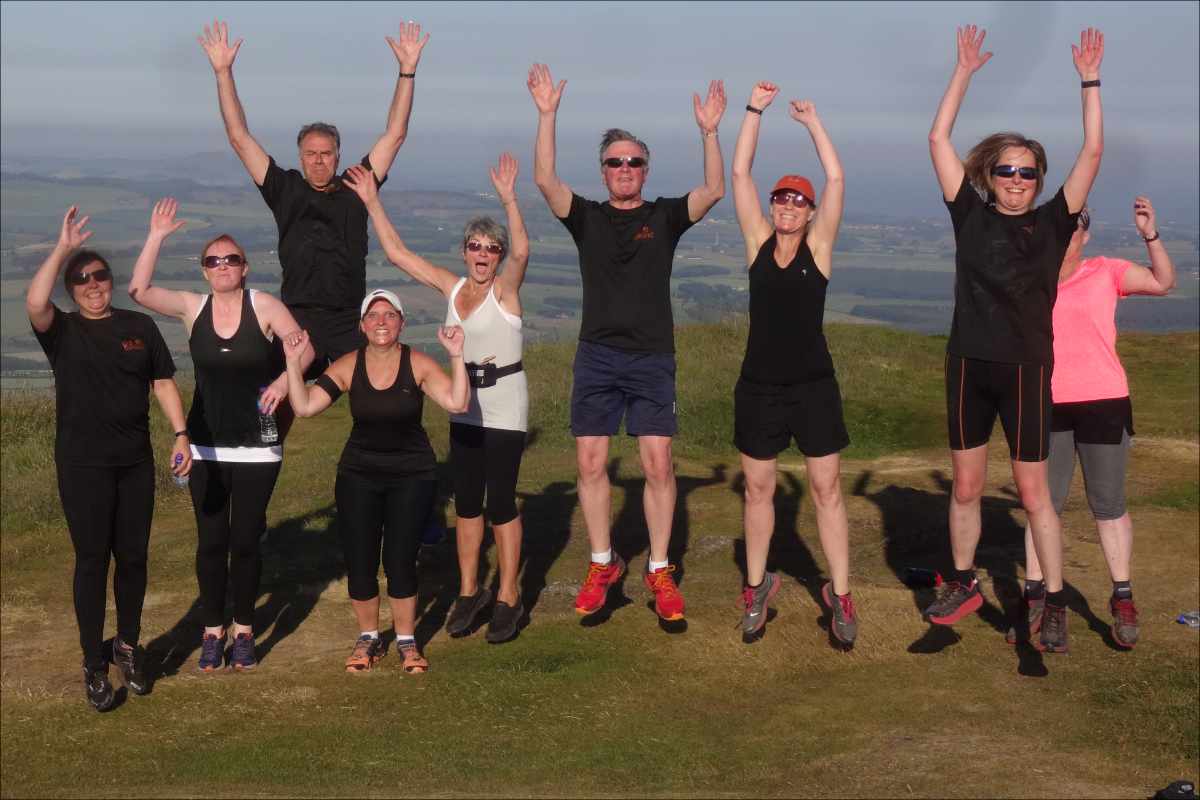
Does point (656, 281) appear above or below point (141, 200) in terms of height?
below

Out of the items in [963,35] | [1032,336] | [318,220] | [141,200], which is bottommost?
[1032,336]

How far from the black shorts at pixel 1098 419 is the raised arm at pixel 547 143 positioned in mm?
3432

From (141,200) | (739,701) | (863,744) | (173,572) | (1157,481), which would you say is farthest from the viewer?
(141,200)

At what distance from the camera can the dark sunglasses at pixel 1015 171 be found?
26.0ft

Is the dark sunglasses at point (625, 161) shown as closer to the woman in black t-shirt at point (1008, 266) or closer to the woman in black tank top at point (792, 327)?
the woman in black tank top at point (792, 327)

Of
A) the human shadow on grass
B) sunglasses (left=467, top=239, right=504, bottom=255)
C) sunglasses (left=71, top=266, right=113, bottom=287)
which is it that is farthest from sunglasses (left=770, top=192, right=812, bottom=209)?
sunglasses (left=71, top=266, right=113, bottom=287)

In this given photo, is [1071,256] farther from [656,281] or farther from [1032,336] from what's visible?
[656,281]

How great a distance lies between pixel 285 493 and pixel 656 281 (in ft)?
22.5

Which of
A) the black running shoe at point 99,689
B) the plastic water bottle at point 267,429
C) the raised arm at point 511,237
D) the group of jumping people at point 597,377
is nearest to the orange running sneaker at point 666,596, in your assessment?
the group of jumping people at point 597,377

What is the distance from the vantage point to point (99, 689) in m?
8.48

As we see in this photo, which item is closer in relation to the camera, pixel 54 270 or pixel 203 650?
pixel 54 270

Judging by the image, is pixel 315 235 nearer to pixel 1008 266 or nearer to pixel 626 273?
pixel 626 273

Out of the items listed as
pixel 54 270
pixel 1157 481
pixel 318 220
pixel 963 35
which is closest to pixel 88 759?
pixel 54 270

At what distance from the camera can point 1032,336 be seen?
7.96 m
